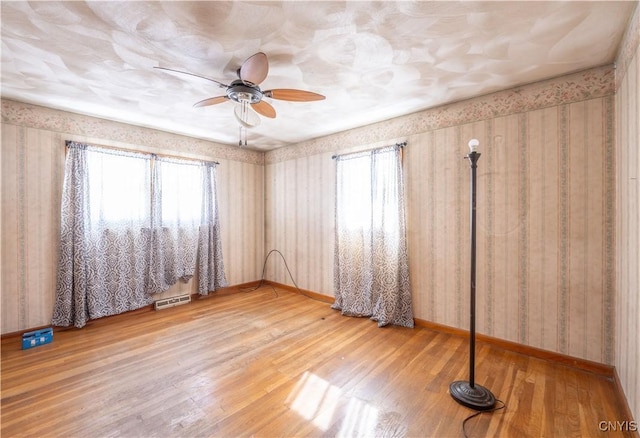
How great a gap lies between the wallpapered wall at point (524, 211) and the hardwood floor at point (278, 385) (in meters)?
0.41

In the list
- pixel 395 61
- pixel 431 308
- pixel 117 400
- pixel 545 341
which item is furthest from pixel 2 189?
pixel 545 341

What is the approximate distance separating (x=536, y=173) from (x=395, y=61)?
5.67 feet

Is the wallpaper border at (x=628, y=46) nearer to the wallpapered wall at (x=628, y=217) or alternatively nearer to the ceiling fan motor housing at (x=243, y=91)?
the wallpapered wall at (x=628, y=217)

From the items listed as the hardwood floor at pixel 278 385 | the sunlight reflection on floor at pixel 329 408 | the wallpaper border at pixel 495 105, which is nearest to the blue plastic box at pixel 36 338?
the hardwood floor at pixel 278 385

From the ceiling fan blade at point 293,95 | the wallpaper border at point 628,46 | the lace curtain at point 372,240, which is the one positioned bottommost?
the lace curtain at point 372,240

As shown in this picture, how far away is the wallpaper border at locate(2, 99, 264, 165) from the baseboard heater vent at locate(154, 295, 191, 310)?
2.27m

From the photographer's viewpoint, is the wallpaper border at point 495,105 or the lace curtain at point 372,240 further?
the lace curtain at point 372,240

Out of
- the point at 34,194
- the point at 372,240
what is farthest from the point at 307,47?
the point at 34,194

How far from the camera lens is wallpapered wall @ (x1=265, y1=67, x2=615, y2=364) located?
232 cm

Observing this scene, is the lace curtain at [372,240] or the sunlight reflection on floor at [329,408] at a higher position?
the lace curtain at [372,240]

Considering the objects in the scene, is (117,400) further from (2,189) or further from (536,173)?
(536,173)

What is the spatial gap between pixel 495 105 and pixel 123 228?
469 cm

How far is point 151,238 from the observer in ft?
12.6

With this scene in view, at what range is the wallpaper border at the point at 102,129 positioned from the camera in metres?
2.99
